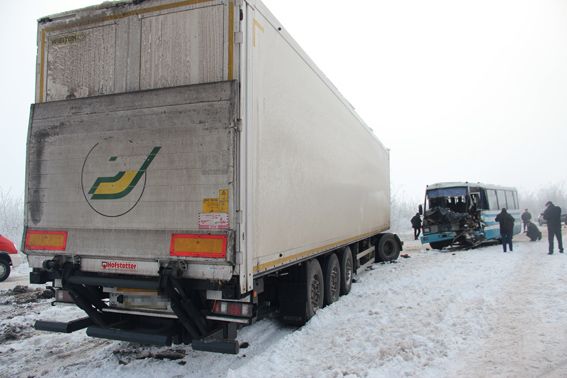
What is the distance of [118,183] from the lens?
4.44m

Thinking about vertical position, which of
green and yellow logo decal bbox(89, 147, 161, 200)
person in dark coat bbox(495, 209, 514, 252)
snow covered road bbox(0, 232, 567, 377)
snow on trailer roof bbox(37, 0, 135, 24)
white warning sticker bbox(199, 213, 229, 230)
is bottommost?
snow covered road bbox(0, 232, 567, 377)

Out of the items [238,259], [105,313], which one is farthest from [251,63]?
[105,313]

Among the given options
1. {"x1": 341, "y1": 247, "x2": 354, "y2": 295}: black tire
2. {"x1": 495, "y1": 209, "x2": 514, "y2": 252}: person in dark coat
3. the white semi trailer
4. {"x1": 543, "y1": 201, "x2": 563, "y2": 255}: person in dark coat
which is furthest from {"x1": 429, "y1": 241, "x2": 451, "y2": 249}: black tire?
the white semi trailer

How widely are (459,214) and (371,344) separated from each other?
14.8 metres

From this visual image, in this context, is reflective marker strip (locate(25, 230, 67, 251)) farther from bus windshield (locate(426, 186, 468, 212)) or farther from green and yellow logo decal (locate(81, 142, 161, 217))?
bus windshield (locate(426, 186, 468, 212))

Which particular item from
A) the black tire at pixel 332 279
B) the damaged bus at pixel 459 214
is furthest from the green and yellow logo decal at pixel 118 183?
the damaged bus at pixel 459 214

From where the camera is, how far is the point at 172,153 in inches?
168

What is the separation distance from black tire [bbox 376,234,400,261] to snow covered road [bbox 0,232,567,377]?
5.61 m

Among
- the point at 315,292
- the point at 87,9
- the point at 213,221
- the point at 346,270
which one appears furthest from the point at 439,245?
the point at 87,9

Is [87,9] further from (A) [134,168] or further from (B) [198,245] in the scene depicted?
(B) [198,245]

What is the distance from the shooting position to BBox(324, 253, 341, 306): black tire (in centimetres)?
724

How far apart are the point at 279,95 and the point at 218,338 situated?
9.68ft

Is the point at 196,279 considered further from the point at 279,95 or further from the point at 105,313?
the point at 279,95

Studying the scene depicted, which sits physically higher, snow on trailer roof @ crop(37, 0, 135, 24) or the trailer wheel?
snow on trailer roof @ crop(37, 0, 135, 24)
